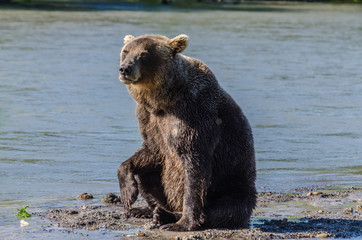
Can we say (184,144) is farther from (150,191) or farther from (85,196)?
(85,196)

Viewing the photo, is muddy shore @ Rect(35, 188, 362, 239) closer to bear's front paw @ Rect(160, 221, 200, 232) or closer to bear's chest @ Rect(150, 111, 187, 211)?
bear's front paw @ Rect(160, 221, 200, 232)

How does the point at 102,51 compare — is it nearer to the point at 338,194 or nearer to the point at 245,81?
the point at 245,81

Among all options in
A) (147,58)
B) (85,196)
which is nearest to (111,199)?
(85,196)

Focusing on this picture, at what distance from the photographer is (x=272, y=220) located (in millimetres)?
6449

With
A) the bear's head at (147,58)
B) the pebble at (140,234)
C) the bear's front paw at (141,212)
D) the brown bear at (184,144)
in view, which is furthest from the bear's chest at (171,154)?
the pebble at (140,234)

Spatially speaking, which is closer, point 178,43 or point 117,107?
point 178,43

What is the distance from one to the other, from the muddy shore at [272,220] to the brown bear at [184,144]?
163 mm

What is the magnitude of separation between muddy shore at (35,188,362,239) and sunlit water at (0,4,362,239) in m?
0.39

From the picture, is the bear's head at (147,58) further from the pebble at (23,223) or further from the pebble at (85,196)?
the pebble at (85,196)

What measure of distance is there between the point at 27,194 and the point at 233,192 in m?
2.28

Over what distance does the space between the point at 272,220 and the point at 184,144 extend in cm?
108

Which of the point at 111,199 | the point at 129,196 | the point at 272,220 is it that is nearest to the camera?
the point at 129,196

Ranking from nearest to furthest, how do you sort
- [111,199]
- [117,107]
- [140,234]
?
1. [140,234]
2. [111,199]
3. [117,107]

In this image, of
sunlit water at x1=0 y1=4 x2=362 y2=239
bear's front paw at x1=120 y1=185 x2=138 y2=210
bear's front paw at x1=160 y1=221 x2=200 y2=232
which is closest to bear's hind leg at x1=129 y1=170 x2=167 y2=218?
bear's front paw at x1=120 y1=185 x2=138 y2=210
